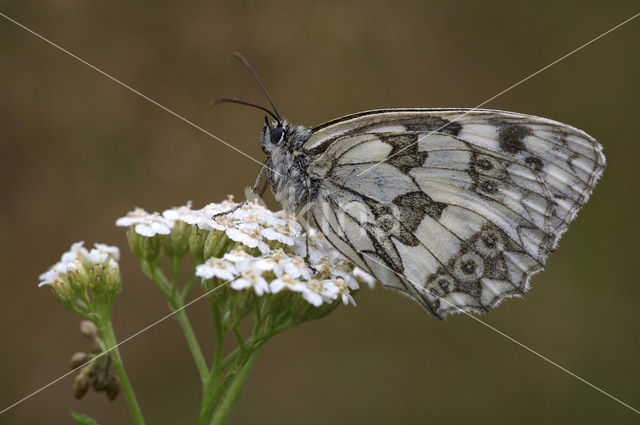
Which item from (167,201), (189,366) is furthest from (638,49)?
(189,366)

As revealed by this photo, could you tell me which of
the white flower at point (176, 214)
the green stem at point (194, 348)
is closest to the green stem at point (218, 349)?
the green stem at point (194, 348)

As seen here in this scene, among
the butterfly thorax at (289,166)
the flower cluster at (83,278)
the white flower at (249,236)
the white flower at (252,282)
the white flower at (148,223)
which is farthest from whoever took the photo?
the butterfly thorax at (289,166)

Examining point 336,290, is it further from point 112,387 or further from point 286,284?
point 112,387

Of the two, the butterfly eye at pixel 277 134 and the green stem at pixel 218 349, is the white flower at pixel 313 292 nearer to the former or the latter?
the green stem at pixel 218 349

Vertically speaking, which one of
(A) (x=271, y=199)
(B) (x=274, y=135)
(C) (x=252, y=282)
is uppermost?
(B) (x=274, y=135)

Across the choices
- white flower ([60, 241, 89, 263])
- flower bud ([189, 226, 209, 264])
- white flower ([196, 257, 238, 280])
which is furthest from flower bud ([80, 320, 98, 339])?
white flower ([196, 257, 238, 280])

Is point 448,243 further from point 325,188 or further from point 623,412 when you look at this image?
point 623,412

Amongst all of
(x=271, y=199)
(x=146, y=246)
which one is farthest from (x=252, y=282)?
(x=271, y=199)
